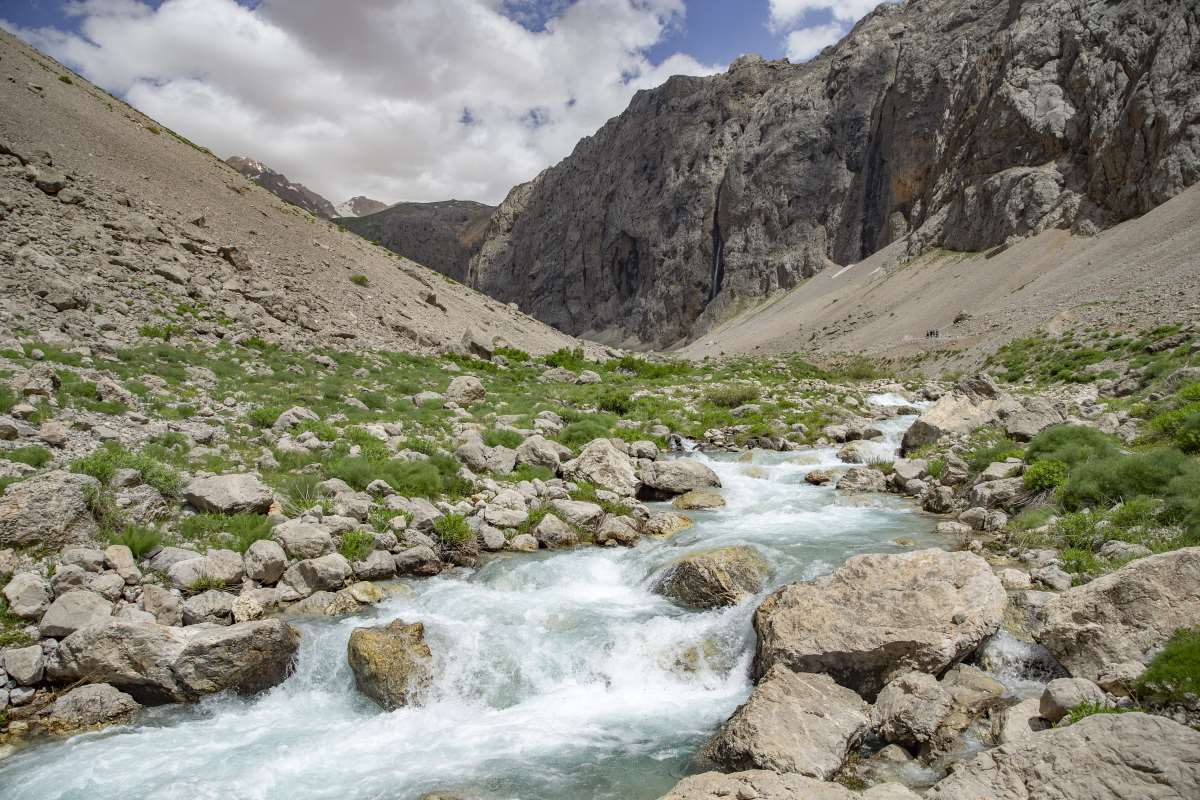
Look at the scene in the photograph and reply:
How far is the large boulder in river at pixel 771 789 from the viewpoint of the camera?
5141mm

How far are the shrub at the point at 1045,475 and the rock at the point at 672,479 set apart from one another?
709 centimetres

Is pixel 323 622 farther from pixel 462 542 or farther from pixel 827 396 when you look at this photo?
pixel 827 396

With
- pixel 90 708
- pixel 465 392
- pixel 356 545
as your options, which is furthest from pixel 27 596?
pixel 465 392

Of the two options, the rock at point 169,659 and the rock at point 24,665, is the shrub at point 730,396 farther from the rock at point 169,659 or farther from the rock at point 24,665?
the rock at point 24,665

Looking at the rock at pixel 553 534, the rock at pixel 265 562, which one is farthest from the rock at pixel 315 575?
the rock at pixel 553 534

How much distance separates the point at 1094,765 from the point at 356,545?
10.2m

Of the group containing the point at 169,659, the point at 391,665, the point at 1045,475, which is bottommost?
the point at 391,665

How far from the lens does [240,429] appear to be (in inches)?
594

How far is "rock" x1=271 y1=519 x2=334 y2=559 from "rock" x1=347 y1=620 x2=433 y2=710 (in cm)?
256

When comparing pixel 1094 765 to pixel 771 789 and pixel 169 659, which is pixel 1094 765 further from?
pixel 169 659

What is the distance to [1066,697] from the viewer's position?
18.6 feet

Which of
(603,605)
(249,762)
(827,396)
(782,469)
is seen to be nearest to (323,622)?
(249,762)

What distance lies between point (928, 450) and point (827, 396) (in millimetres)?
12841

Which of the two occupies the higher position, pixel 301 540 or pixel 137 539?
pixel 137 539
